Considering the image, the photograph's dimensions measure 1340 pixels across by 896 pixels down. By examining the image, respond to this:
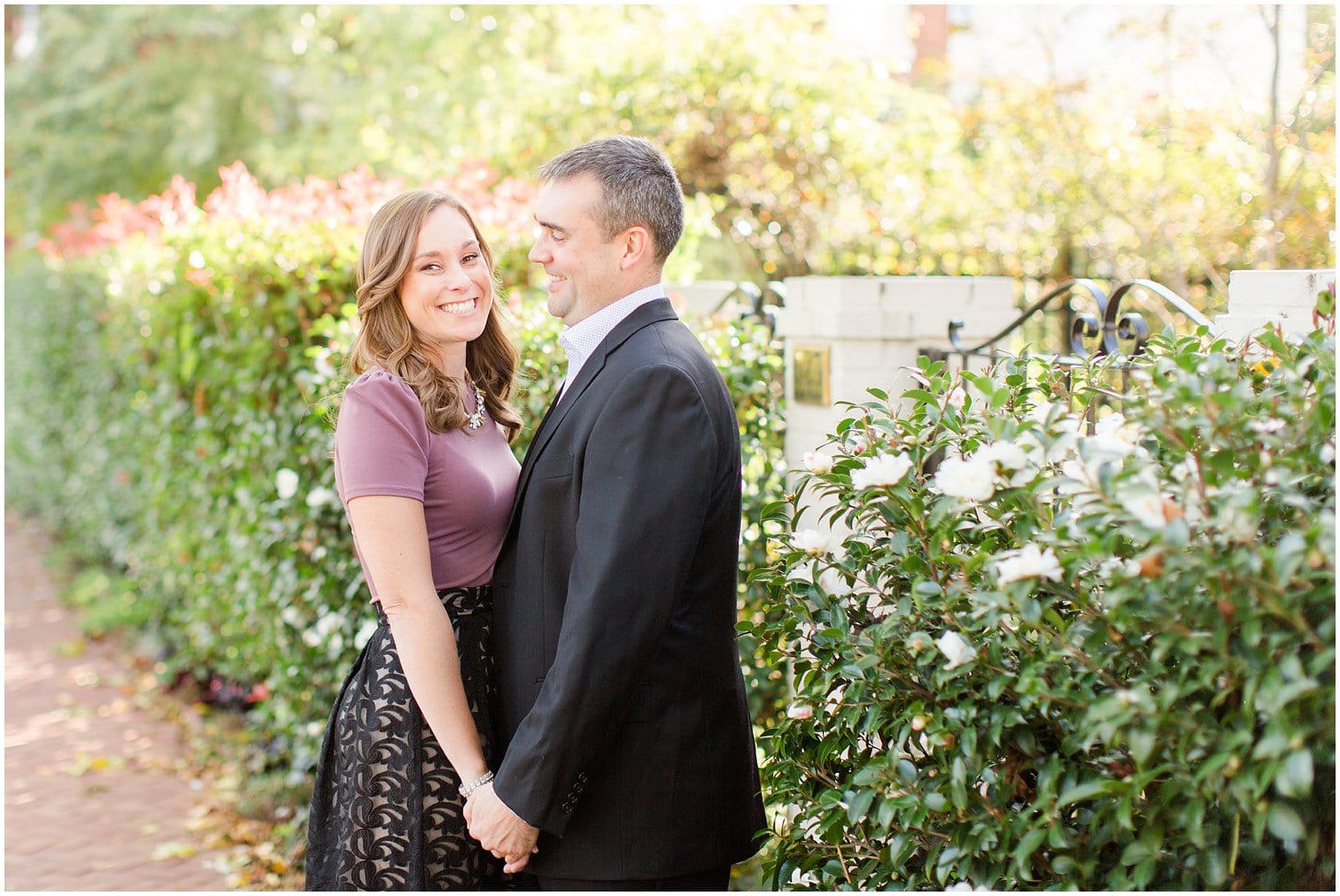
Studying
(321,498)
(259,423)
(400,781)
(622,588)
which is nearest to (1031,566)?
(622,588)

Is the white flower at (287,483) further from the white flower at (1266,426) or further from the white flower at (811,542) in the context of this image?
the white flower at (1266,426)

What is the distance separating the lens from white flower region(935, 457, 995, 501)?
5.74 feet

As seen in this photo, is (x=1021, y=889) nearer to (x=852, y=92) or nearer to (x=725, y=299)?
(x=725, y=299)

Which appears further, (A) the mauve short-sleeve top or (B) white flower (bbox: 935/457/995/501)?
(A) the mauve short-sleeve top

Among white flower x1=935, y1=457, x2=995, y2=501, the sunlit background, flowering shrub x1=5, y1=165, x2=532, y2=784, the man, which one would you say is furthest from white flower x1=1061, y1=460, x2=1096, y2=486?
the sunlit background

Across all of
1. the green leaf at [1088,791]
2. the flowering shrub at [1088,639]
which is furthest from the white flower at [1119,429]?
the green leaf at [1088,791]

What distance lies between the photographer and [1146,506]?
4.94 ft

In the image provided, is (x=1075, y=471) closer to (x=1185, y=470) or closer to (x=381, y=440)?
(x=1185, y=470)

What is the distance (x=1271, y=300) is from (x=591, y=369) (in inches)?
58.3

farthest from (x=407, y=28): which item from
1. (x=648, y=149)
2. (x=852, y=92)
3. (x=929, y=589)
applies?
(x=929, y=589)

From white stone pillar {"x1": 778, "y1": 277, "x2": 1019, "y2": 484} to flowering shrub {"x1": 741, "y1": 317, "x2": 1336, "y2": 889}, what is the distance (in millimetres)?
1309

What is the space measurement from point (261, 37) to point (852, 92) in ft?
34.6

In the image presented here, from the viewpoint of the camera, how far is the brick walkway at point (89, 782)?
4.43 meters

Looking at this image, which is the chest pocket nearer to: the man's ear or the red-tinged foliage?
the man's ear
